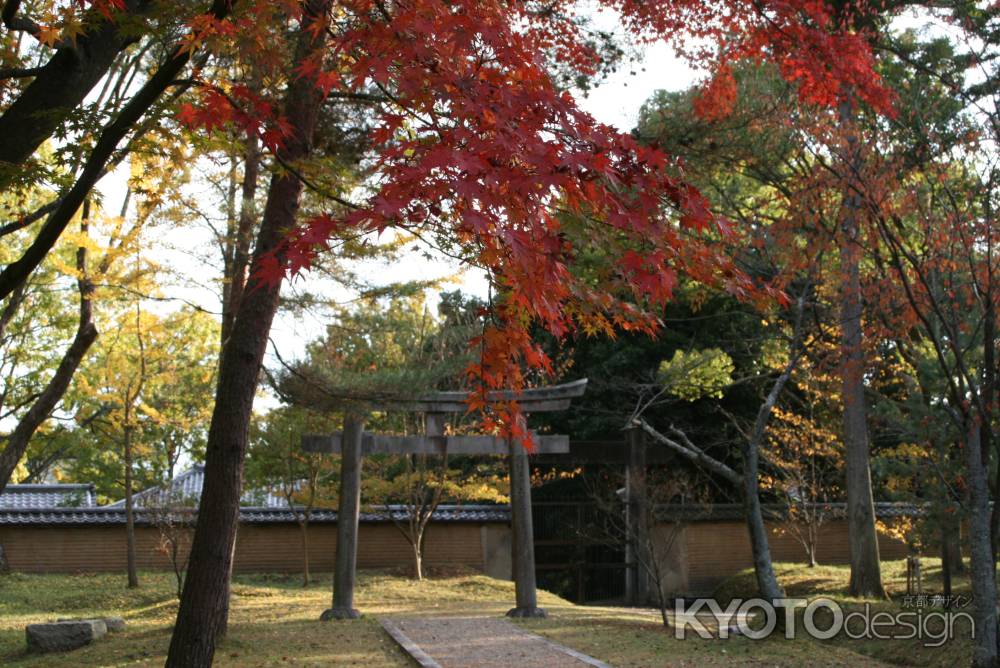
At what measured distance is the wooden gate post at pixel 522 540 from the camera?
11672 mm

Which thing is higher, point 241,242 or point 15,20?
point 241,242

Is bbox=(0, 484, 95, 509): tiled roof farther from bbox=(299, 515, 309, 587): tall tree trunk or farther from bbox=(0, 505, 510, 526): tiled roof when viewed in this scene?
bbox=(299, 515, 309, 587): tall tree trunk

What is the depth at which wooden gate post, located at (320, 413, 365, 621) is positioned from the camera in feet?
38.2

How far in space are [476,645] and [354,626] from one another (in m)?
1.97

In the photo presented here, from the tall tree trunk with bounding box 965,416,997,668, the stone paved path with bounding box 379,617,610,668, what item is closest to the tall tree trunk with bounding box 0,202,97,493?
the stone paved path with bounding box 379,617,610,668

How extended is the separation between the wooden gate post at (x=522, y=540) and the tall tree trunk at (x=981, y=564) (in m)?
5.73

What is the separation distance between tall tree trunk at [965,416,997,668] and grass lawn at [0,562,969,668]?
1.33 meters

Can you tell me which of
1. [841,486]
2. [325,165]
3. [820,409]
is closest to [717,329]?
[820,409]

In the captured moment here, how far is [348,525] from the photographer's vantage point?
12094 millimetres

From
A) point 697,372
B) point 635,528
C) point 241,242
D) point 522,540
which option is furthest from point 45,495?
point 697,372

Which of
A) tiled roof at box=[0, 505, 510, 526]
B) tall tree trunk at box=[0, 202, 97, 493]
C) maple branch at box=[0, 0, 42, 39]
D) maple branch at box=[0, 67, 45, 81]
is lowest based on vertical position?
tiled roof at box=[0, 505, 510, 526]

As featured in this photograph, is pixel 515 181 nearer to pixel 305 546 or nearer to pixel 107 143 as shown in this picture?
pixel 107 143

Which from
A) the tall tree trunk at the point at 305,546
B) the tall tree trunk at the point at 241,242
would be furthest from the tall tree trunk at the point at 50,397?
the tall tree trunk at the point at 305,546

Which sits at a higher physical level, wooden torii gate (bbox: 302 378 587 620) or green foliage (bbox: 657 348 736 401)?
green foliage (bbox: 657 348 736 401)
